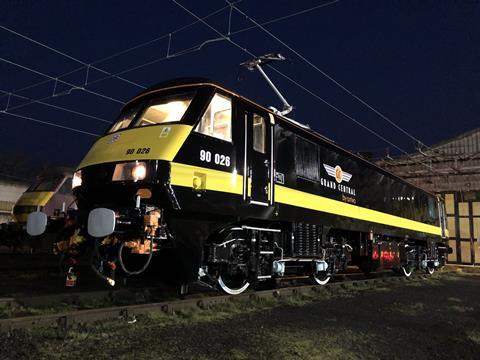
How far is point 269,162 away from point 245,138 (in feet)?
2.66

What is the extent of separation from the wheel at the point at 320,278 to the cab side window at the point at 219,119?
487 centimetres

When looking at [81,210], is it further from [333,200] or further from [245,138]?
[333,200]

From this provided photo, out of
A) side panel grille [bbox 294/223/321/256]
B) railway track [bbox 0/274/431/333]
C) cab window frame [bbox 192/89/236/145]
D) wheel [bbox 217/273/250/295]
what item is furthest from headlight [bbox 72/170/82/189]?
side panel grille [bbox 294/223/321/256]

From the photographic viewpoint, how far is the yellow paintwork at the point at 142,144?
20.6 ft

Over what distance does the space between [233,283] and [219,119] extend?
3.28 metres

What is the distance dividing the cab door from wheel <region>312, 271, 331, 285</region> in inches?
138

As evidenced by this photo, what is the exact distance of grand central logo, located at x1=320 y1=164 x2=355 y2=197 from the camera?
1044cm

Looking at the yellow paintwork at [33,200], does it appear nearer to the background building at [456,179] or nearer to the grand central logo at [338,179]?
the grand central logo at [338,179]

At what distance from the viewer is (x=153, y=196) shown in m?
6.17

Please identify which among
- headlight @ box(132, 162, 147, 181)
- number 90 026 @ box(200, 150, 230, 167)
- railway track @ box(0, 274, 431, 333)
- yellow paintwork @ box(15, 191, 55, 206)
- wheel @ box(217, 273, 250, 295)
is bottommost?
railway track @ box(0, 274, 431, 333)

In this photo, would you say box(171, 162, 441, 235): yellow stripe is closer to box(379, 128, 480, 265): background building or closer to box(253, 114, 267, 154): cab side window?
box(253, 114, 267, 154): cab side window

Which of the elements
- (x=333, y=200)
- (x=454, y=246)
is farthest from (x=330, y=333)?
(x=454, y=246)

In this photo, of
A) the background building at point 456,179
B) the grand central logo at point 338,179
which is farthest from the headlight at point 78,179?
the background building at point 456,179

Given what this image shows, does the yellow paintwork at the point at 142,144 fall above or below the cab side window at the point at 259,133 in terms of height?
below
